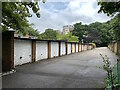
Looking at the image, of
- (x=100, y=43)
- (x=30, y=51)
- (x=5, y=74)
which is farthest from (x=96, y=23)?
(x=5, y=74)

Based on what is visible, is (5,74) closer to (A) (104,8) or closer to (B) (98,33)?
(A) (104,8)

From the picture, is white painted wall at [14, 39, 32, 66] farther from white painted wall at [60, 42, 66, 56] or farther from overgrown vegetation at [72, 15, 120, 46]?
overgrown vegetation at [72, 15, 120, 46]

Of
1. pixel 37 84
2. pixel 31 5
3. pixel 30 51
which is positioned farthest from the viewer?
pixel 30 51

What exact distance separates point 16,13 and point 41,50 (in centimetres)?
870

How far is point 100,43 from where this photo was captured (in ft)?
254

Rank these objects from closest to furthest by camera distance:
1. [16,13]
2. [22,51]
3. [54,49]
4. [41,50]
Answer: [16,13]
[22,51]
[41,50]
[54,49]

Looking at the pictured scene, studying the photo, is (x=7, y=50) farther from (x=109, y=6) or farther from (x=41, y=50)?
(x=41, y=50)

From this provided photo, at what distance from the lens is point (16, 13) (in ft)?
32.3

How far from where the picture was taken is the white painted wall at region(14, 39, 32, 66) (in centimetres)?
1280

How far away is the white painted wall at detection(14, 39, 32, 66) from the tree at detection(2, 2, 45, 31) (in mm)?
2758

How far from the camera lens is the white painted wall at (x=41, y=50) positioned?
17109 millimetres

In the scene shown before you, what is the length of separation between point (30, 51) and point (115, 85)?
37.6 ft

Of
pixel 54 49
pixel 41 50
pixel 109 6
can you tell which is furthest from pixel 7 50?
pixel 54 49

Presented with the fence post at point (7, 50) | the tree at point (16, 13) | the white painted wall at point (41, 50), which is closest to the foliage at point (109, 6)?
the tree at point (16, 13)
